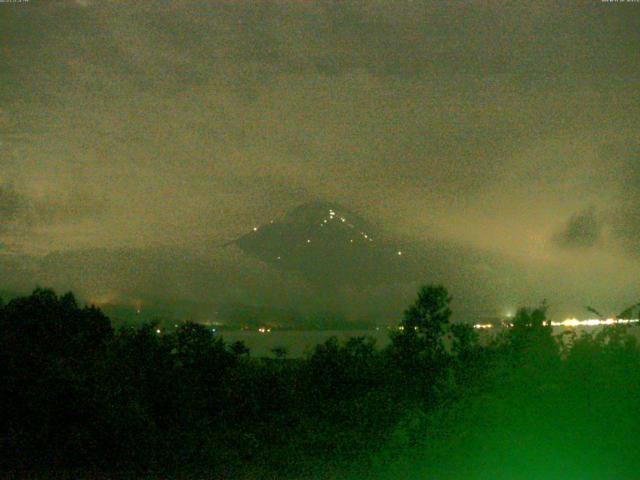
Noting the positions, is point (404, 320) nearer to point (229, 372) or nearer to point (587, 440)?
point (229, 372)

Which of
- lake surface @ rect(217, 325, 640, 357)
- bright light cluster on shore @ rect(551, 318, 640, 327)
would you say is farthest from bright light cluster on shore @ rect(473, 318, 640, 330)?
lake surface @ rect(217, 325, 640, 357)

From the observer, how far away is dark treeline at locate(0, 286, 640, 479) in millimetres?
7922

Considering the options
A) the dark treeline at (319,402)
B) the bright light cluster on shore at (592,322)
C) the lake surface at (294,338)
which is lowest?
the dark treeline at (319,402)

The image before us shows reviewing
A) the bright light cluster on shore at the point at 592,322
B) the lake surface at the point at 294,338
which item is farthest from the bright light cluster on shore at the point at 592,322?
the lake surface at the point at 294,338

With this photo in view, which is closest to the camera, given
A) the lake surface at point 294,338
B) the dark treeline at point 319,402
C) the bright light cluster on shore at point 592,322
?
the dark treeline at point 319,402

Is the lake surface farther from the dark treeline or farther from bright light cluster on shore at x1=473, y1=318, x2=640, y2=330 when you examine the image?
bright light cluster on shore at x1=473, y1=318, x2=640, y2=330

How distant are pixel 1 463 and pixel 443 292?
7779mm

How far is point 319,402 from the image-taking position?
517 inches

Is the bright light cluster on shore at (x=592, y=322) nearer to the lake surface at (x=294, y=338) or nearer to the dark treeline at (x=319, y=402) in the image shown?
the dark treeline at (x=319, y=402)

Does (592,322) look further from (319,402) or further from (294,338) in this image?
(294,338)

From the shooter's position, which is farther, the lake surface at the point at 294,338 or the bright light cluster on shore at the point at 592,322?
the lake surface at the point at 294,338

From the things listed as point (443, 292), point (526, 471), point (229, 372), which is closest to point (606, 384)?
point (526, 471)

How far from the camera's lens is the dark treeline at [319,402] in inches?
312

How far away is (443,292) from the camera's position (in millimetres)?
13586
